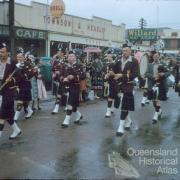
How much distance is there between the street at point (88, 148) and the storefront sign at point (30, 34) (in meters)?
16.4

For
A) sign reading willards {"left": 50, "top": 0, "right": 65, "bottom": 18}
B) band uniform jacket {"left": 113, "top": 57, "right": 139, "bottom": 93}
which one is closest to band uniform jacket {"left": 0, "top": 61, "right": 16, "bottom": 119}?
band uniform jacket {"left": 113, "top": 57, "right": 139, "bottom": 93}

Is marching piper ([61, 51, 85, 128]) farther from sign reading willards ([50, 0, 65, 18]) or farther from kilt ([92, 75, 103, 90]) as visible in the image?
sign reading willards ([50, 0, 65, 18])

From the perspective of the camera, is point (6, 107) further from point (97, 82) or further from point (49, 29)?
point (49, 29)

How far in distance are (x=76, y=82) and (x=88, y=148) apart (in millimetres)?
2702

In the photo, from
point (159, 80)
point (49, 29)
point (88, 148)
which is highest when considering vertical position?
point (49, 29)

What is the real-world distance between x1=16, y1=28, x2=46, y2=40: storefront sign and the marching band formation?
507 inches

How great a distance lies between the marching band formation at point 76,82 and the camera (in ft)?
28.6

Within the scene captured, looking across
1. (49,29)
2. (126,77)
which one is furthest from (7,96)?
(49,29)

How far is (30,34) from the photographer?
29266 mm

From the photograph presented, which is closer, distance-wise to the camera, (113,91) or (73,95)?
(73,95)

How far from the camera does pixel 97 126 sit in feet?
35.9

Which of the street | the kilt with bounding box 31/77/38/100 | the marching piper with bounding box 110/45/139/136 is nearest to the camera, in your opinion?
the street

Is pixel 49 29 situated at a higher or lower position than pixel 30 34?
higher

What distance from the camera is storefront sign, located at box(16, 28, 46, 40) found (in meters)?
28.3
